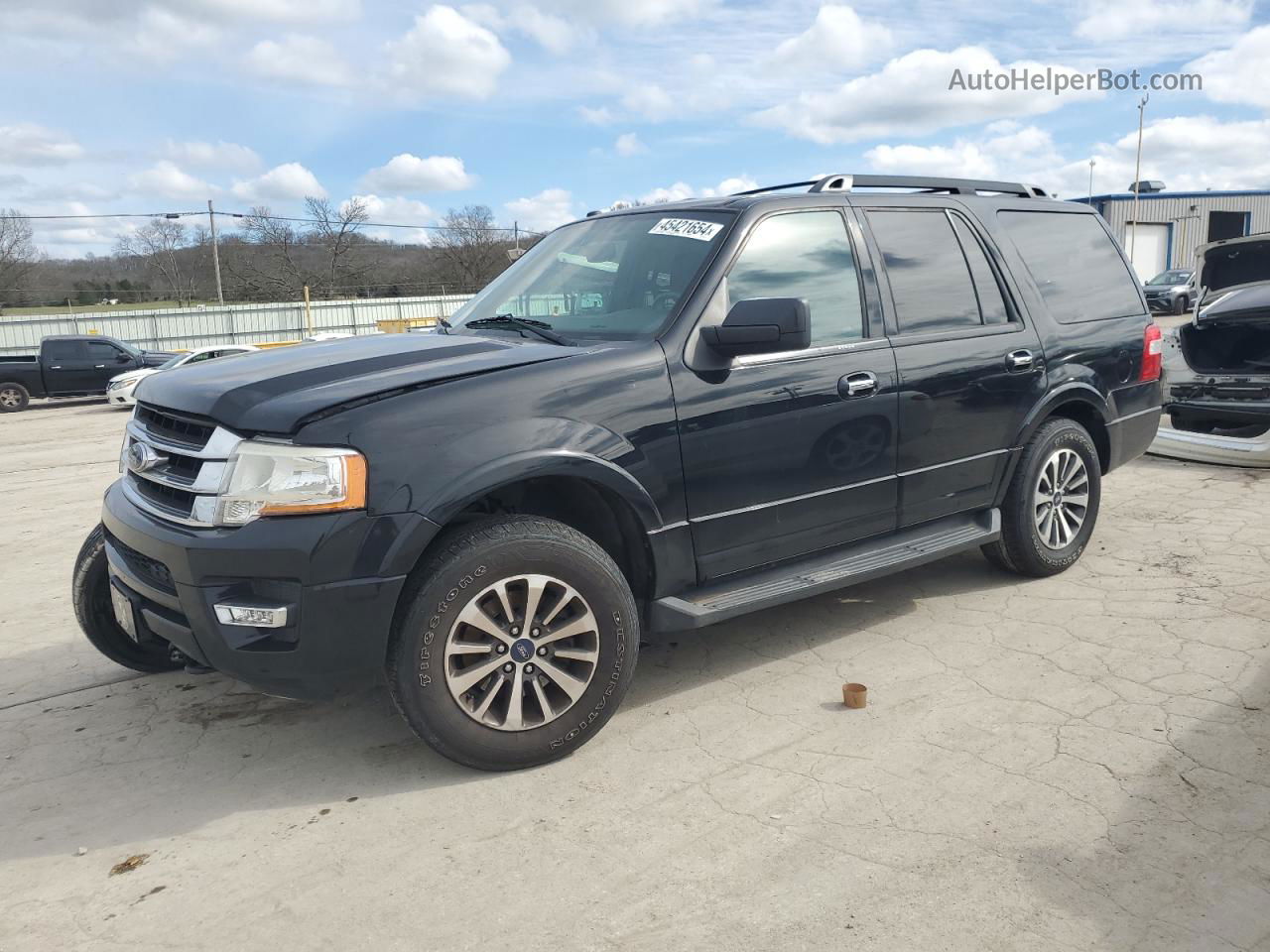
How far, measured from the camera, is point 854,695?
369 centimetres

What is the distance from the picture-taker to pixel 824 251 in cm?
411

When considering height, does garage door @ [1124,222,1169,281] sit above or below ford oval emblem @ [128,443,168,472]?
above

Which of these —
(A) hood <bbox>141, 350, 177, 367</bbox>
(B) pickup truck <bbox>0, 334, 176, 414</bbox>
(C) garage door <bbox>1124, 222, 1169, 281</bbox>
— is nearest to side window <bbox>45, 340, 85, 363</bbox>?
(B) pickup truck <bbox>0, 334, 176, 414</bbox>

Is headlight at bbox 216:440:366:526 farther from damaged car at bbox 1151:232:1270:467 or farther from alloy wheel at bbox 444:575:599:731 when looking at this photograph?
damaged car at bbox 1151:232:1270:467

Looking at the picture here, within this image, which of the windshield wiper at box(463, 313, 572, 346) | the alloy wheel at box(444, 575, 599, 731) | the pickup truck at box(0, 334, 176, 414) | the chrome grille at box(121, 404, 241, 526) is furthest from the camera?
the pickup truck at box(0, 334, 176, 414)

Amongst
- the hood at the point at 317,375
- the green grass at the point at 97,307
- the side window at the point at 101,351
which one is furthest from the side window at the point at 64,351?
the green grass at the point at 97,307

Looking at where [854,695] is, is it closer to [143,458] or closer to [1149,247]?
[143,458]

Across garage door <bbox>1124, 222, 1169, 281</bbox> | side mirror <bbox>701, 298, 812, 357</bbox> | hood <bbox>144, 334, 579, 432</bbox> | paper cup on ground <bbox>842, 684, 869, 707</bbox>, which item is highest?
garage door <bbox>1124, 222, 1169, 281</bbox>

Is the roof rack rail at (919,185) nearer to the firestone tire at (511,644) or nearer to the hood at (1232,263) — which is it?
the firestone tire at (511,644)

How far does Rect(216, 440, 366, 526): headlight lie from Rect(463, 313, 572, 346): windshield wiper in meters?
1.11

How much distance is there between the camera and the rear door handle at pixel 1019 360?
15.2 feet

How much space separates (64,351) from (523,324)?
22005mm

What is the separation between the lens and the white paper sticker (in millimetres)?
3895

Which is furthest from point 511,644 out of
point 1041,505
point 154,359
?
point 154,359
